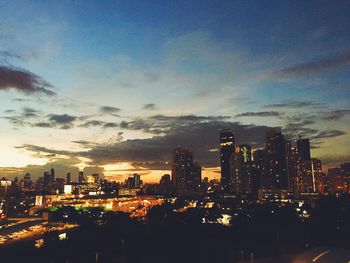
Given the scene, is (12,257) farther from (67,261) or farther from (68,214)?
(68,214)

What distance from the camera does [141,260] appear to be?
169 ft

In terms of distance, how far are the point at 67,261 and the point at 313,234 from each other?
1985 inches

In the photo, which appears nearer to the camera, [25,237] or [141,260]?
[141,260]

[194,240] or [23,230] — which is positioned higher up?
[23,230]

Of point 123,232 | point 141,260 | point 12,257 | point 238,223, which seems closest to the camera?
point 141,260

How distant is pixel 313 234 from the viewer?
233 ft

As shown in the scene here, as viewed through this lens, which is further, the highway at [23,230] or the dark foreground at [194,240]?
the highway at [23,230]

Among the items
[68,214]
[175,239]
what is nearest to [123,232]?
[175,239]

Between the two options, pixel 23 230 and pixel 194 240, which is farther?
pixel 23 230

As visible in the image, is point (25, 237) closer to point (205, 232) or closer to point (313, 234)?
point (205, 232)

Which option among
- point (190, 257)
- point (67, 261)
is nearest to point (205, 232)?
point (190, 257)

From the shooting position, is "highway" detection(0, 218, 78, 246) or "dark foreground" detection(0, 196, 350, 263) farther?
"highway" detection(0, 218, 78, 246)

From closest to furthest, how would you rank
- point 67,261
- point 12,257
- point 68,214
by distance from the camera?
point 67,261 → point 12,257 → point 68,214

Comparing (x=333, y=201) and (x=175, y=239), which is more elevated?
(x=333, y=201)
